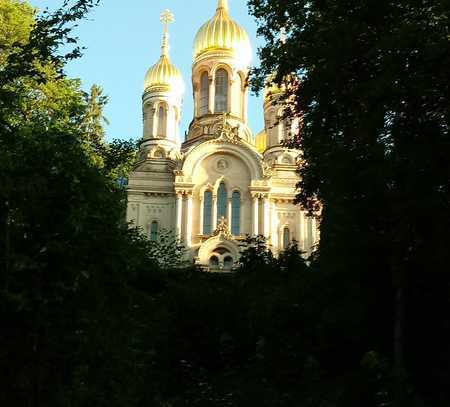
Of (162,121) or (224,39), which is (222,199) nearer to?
(162,121)

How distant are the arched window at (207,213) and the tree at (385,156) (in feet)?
70.3

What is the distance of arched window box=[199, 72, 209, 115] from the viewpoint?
3869 centimetres

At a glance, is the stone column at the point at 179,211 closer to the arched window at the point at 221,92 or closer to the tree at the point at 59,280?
the arched window at the point at 221,92

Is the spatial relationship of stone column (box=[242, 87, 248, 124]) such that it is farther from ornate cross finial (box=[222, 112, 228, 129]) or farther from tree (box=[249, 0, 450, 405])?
tree (box=[249, 0, 450, 405])

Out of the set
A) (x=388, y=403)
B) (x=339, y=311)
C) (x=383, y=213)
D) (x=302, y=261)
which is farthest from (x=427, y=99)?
(x=302, y=261)

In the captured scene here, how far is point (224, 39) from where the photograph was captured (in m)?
39.5

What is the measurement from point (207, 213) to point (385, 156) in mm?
23981

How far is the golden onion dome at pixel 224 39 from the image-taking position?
3925cm

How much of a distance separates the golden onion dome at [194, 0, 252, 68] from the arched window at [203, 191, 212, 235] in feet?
29.5

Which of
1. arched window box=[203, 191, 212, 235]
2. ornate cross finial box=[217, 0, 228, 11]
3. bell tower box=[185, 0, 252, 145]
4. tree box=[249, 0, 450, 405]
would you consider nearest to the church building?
arched window box=[203, 191, 212, 235]

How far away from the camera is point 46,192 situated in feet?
25.2

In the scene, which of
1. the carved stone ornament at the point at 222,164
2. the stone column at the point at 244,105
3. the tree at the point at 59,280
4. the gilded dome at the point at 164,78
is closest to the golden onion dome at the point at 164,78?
the gilded dome at the point at 164,78

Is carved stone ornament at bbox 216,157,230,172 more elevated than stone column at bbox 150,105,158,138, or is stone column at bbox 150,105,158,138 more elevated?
stone column at bbox 150,105,158,138

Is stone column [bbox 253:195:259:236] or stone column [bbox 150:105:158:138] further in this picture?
stone column [bbox 150:105:158:138]
